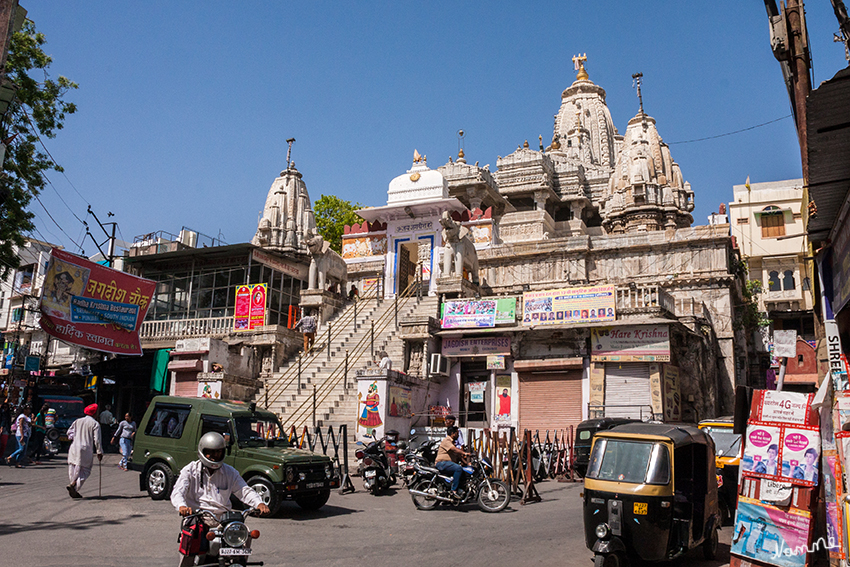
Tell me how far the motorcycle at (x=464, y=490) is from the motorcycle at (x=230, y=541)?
21.7ft

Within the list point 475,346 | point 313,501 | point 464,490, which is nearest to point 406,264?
point 475,346

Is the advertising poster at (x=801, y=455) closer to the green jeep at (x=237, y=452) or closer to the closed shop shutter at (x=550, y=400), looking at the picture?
the green jeep at (x=237, y=452)

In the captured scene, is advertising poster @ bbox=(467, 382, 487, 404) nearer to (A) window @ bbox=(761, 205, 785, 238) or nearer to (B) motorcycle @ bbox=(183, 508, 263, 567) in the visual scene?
(B) motorcycle @ bbox=(183, 508, 263, 567)

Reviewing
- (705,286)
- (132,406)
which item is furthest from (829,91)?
(132,406)

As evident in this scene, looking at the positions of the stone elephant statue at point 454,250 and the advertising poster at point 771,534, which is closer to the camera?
the advertising poster at point 771,534

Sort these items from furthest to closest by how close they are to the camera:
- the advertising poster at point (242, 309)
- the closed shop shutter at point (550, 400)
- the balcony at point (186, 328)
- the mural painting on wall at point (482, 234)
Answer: the mural painting on wall at point (482, 234) < the balcony at point (186, 328) < the advertising poster at point (242, 309) < the closed shop shutter at point (550, 400)

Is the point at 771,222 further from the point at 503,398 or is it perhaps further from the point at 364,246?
the point at 503,398

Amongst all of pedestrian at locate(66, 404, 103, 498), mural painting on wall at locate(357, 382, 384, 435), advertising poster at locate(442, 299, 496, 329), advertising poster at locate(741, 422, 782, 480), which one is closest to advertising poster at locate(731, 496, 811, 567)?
A: advertising poster at locate(741, 422, 782, 480)

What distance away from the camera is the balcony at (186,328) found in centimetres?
2739

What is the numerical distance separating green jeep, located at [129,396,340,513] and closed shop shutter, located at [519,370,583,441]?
9.80 metres

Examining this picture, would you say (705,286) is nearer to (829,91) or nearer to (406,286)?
(406,286)

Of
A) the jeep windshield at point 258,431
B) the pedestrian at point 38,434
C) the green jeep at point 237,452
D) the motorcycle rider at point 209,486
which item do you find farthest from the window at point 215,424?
the pedestrian at point 38,434

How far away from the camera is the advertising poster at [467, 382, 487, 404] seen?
71.8 ft

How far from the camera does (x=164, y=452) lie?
40.4ft
